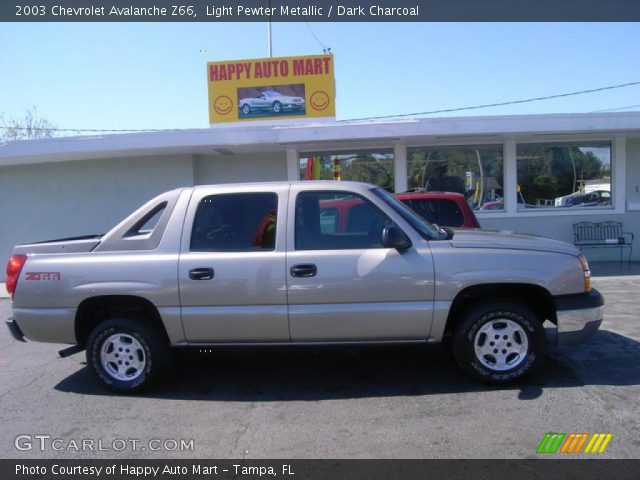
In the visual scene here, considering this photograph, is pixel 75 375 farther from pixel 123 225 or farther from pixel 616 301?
pixel 616 301

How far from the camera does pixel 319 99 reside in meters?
18.1

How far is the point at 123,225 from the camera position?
517 centimetres

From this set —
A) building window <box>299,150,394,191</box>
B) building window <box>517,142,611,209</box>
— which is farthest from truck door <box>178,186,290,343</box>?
building window <box>517,142,611,209</box>

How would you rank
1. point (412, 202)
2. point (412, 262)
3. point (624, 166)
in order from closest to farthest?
1. point (412, 262)
2. point (412, 202)
3. point (624, 166)

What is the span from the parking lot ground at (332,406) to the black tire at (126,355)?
0.16 metres

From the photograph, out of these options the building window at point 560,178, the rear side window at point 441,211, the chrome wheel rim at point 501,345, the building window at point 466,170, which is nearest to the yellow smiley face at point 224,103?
the building window at point 466,170

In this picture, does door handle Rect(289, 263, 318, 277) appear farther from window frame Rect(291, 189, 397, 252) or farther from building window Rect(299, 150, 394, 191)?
building window Rect(299, 150, 394, 191)

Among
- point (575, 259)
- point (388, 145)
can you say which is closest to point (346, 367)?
point (575, 259)

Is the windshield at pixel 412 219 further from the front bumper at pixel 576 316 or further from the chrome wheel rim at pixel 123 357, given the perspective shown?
the chrome wheel rim at pixel 123 357

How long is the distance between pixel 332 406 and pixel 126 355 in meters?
1.98

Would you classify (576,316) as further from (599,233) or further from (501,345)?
(599,233)

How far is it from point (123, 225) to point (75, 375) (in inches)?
72.7

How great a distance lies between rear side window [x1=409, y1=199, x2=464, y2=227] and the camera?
7.45 meters

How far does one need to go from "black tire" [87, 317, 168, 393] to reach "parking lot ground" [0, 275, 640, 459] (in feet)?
0.54
